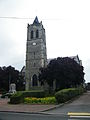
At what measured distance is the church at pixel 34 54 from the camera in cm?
7106

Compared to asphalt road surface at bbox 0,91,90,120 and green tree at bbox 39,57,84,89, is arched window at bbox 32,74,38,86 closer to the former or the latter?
green tree at bbox 39,57,84,89

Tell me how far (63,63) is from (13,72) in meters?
28.2

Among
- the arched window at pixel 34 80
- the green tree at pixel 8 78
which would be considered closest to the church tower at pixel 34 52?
the arched window at pixel 34 80

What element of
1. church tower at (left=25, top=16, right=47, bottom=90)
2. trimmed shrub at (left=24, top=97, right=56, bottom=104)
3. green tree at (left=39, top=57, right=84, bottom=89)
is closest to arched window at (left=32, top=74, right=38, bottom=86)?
church tower at (left=25, top=16, right=47, bottom=90)

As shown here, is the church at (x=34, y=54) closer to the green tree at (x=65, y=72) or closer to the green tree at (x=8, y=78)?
the green tree at (x=8, y=78)

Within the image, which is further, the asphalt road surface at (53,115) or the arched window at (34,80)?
the arched window at (34,80)

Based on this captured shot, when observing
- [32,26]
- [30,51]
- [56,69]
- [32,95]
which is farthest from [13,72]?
[32,95]

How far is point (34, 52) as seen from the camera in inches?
2906

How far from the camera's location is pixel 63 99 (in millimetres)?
22141

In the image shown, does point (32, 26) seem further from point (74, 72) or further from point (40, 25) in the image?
point (74, 72)

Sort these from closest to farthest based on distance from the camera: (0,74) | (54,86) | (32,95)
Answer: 1. (32,95)
2. (54,86)
3. (0,74)

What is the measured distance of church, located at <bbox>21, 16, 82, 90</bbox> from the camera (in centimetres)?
7106

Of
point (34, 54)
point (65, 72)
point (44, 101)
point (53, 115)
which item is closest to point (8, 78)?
point (34, 54)

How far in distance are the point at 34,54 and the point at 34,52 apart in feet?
2.63
